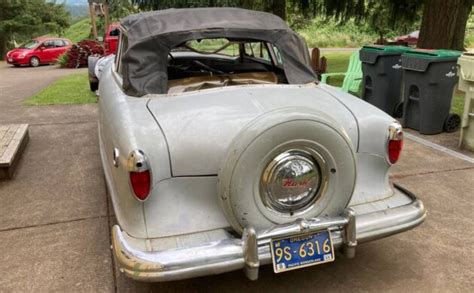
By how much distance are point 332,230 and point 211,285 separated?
863 mm

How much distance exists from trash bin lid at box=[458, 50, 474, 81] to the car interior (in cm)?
243

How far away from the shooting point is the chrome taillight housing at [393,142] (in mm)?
2875

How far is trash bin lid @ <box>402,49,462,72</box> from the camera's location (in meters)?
5.59

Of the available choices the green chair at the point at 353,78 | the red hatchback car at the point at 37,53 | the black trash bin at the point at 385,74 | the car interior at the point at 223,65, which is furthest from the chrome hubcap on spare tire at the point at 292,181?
the red hatchback car at the point at 37,53

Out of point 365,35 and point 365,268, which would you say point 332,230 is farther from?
point 365,35

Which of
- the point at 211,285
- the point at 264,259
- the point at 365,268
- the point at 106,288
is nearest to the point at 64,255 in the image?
the point at 106,288

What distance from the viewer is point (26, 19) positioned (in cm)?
2745

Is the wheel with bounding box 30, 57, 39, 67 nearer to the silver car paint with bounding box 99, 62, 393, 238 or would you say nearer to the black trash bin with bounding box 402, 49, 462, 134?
the black trash bin with bounding box 402, 49, 462, 134

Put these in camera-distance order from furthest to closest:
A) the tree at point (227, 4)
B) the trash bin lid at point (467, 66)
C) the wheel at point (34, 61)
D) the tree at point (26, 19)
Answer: the tree at point (26, 19) < the wheel at point (34, 61) < the tree at point (227, 4) < the trash bin lid at point (467, 66)

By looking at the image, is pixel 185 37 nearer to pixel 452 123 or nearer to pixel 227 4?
pixel 452 123

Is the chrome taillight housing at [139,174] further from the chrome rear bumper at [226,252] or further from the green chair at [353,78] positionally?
the green chair at [353,78]

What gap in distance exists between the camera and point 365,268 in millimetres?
3025

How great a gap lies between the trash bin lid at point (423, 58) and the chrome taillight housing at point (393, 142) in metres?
3.18

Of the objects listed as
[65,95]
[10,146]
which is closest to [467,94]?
[10,146]
